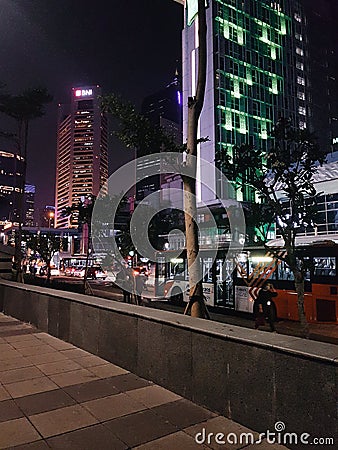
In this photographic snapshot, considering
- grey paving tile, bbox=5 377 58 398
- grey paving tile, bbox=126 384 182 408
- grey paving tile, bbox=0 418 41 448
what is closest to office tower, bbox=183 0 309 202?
grey paving tile, bbox=5 377 58 398

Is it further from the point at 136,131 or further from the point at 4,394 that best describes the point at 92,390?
the point at 136,131

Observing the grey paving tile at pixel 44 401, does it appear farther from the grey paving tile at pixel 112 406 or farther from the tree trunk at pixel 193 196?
the tree trunk at pixel 193 196

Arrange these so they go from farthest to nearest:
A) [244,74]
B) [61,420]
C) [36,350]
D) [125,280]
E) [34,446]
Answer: [244,74]
[125,280]
[36,350]
[61,420]
[34,446]

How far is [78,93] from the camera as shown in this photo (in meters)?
160

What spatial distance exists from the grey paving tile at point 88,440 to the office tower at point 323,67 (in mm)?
78631

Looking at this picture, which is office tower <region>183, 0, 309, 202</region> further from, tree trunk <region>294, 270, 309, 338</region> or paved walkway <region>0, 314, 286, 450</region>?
paved walkway <region>0, 314, 286, 450</region>

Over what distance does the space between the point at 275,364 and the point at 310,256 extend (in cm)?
1116

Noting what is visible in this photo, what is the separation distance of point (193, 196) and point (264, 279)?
29.8ft

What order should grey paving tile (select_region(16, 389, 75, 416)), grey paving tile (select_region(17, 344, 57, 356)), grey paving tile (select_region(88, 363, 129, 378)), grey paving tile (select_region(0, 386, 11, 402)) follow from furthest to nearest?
grey paving tile (select_region(17, 344, 57, 356)) < grey paving tile (select_region(88, 363, 129, 378)) < grey paving tile (select_region(0, 386, 11, 402)) < grey paving tile (select_region(16, 389, 75, 416))

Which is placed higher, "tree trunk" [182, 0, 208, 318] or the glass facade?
the glass facade

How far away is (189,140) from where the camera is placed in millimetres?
7125

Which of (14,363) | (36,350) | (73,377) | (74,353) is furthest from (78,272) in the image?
(73,377)

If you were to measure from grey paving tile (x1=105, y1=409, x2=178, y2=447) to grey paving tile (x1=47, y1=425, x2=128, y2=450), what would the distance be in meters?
0.09

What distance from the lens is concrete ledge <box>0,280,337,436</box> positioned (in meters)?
3.54
